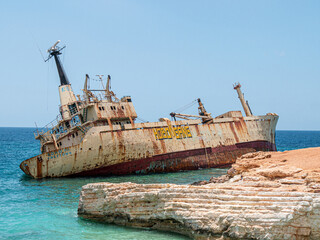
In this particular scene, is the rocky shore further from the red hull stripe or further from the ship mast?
the ship mast

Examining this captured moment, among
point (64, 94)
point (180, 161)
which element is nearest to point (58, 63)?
point (64, 94)

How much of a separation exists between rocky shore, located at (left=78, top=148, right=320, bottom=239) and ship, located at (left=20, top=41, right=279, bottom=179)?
11.1 meters

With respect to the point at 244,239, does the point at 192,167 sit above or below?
above

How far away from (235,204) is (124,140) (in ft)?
49.7

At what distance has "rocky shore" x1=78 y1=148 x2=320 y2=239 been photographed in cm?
755

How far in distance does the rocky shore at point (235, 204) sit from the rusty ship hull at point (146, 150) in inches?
431

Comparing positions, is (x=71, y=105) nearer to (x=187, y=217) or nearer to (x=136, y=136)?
(x=136, y=136)

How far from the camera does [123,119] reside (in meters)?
24.9

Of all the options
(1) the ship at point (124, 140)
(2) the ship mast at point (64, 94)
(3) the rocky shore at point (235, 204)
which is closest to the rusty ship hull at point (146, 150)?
(1) the ship at point (124, 140)

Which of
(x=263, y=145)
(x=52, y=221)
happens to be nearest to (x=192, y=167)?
(x=263, y=145)

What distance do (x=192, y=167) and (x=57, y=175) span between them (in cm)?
1012

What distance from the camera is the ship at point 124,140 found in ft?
72.5

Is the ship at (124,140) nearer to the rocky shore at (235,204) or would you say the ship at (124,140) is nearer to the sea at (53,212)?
the sea at (53,212)

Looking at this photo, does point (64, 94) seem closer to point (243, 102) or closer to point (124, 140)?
point (124, 140)
